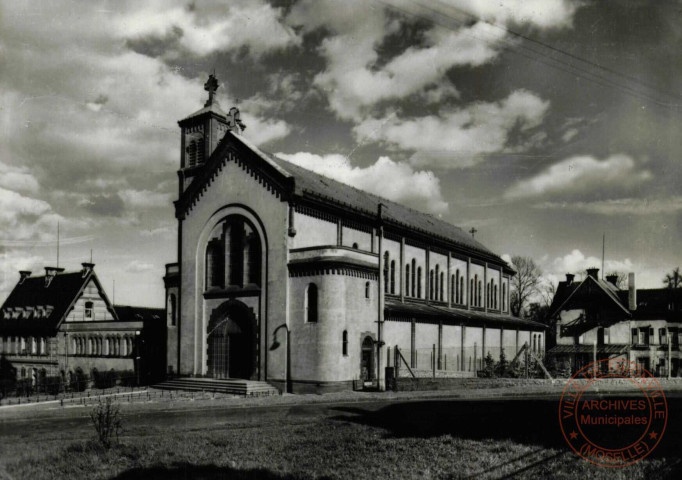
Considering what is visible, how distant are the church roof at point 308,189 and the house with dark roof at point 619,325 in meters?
11.9

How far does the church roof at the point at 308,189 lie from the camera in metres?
31.3

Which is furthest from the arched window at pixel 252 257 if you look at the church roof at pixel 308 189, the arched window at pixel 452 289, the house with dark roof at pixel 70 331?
the arched window at pixel 452 289

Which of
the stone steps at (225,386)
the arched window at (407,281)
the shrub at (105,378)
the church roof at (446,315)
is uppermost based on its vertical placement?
the arched window at (407,281)

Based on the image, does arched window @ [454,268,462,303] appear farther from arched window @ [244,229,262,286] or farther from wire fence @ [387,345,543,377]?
arched window @ [244,229,262,286]

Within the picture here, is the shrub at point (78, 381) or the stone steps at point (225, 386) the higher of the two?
the stone steps at point (225, 386)

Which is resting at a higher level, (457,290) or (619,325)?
(457,290)

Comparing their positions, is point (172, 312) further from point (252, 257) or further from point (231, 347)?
point (252, 257)

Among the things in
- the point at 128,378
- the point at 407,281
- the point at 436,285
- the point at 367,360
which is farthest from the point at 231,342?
the point at 436,285

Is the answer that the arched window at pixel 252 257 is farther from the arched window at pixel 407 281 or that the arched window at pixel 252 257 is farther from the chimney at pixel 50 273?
the chimney at pixel 50 273

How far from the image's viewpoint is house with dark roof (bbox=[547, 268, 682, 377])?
148ft

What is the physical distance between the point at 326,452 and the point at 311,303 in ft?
52.1

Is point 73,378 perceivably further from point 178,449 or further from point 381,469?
point 381,469

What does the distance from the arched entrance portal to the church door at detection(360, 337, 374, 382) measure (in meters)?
5.75

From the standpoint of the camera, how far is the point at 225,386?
29.8 metres
